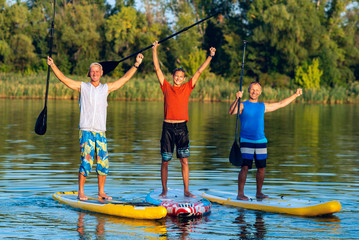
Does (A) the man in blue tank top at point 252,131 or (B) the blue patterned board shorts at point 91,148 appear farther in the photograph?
(A) the man in blue tank top at point 252,131

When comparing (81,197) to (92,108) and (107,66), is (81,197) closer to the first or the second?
(92,108)

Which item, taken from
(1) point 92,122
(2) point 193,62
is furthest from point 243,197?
(2) point 193,62

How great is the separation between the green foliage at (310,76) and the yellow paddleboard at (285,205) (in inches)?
2238

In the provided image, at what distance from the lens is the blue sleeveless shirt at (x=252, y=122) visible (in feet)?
35.2

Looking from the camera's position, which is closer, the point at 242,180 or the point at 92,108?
the point at 92,108

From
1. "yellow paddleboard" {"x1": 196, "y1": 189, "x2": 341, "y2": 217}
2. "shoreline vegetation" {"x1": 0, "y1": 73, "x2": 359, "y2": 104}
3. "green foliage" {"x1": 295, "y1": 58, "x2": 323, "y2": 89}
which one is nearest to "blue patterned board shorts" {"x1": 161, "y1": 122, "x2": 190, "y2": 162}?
"yellow paddleboard" {"x1": 196, "y1": 189, "x2": 341, "y2": 217}

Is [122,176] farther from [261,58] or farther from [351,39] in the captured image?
[351,39]

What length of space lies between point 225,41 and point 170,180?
64667 mm

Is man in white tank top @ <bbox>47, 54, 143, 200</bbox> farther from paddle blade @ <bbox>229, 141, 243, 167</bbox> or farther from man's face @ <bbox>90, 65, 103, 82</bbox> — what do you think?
paddle blade @ <bbox>229, 141, 243, 167</bbox>

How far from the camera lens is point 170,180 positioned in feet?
44.5

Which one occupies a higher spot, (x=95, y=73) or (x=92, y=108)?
(x=95, y=73)

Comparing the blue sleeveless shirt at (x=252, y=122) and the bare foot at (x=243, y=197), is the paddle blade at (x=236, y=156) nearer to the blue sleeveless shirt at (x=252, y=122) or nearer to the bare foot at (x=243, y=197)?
the blue sleeveless shirt at (x=252, y=122)

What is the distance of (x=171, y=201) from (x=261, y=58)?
62.4 meters

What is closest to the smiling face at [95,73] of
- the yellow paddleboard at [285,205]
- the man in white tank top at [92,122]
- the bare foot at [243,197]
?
the man in white tank top at [92,122]
